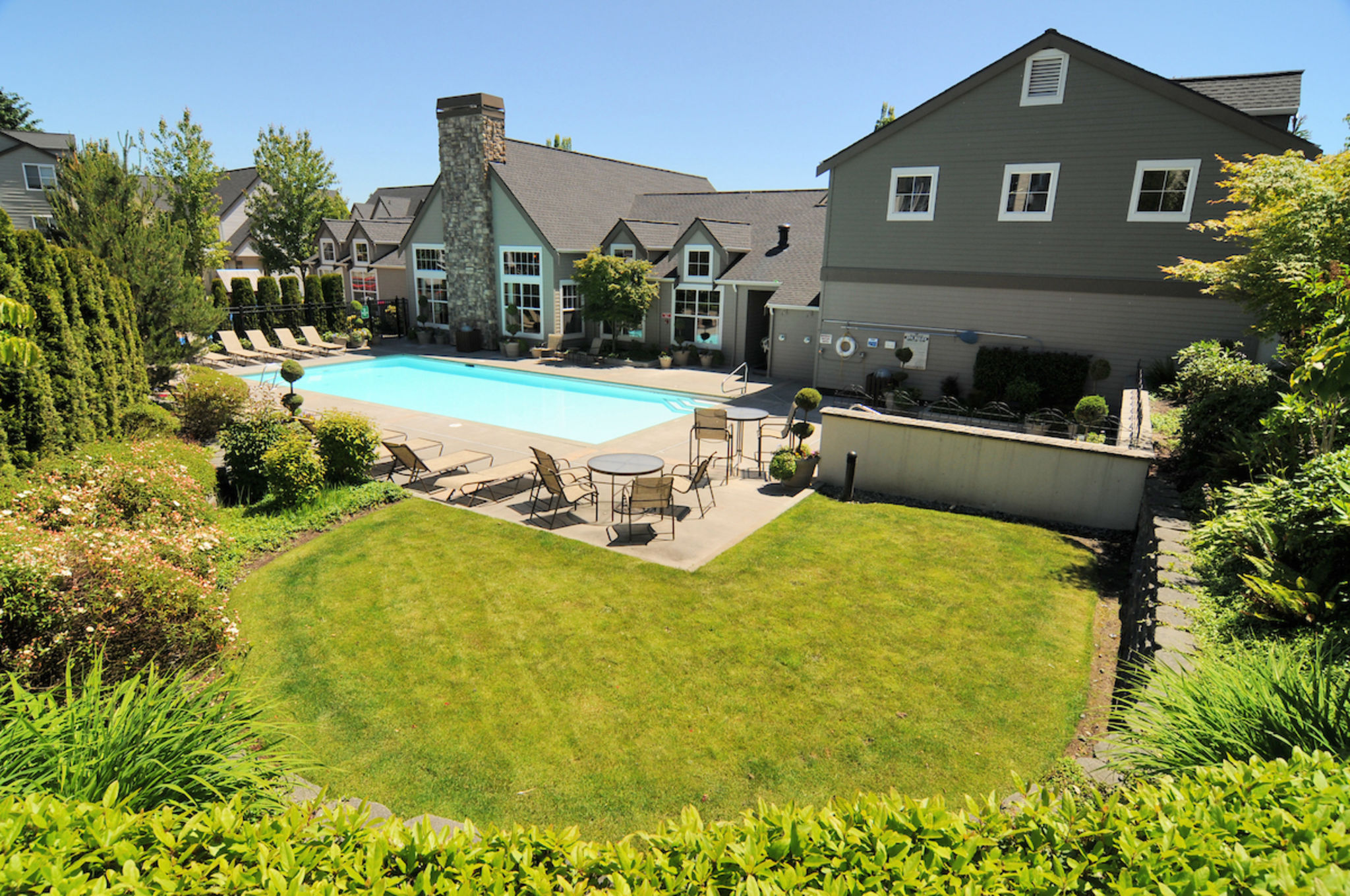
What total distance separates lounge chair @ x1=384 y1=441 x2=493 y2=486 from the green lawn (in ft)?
6.79

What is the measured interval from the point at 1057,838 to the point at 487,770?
4.10 meters

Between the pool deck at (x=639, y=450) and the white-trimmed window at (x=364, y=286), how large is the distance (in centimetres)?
1107

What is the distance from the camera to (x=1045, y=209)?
1731 centimetres

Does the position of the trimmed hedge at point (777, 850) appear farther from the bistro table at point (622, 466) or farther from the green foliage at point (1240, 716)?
the bistro table at point (622, 466)

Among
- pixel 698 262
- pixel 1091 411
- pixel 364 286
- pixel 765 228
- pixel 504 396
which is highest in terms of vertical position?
pixel 765 228

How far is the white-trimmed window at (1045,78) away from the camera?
16.5m

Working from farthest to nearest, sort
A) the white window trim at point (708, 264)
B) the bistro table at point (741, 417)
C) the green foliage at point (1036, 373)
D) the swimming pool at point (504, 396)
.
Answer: the white window trim at point (708, 264)
the swimming pool at point (504, 396)
the green foliage at point (1036, 373)
the bistro table at point (741, 417)

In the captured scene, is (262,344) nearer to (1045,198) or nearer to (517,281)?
(517,281)

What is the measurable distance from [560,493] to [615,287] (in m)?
16.5

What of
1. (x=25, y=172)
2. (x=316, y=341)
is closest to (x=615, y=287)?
(x=316, y=341)

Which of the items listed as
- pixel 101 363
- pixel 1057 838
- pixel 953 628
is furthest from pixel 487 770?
pixel 101 363

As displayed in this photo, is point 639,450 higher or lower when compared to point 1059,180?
lower

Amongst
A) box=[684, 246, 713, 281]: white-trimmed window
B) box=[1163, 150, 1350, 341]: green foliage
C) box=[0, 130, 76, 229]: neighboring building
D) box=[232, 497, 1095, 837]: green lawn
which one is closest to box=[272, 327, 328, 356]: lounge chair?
box=[684, 246, 713, 281]: white-trimmed window

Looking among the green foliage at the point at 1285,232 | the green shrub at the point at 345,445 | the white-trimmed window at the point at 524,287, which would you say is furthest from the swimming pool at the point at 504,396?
the green foliage at the point at 1285,232
